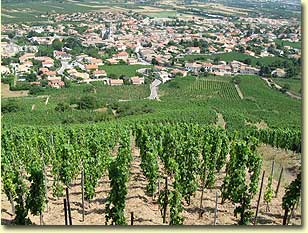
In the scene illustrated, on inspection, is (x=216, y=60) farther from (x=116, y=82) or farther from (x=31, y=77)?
(x=31, y=77)

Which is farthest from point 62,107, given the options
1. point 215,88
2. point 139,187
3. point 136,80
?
point 139,187

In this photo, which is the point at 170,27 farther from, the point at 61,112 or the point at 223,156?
the point at 223,156

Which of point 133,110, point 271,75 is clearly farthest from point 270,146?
point 271,75

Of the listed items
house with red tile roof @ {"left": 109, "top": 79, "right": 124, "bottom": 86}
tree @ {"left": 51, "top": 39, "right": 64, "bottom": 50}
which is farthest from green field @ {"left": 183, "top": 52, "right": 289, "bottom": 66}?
tree @ {"left": 51, "top": 39, "right": 64, "bottom": 50}

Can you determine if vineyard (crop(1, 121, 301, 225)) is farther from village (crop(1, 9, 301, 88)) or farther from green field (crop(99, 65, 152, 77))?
green field (crop(99, 65, 152, 77))

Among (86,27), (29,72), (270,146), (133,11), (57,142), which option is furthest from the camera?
(133,11)

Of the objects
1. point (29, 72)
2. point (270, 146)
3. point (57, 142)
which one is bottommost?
point (29, 72)

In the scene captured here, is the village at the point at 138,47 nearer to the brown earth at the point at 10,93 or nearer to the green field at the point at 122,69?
the green field at the point at 122,69
